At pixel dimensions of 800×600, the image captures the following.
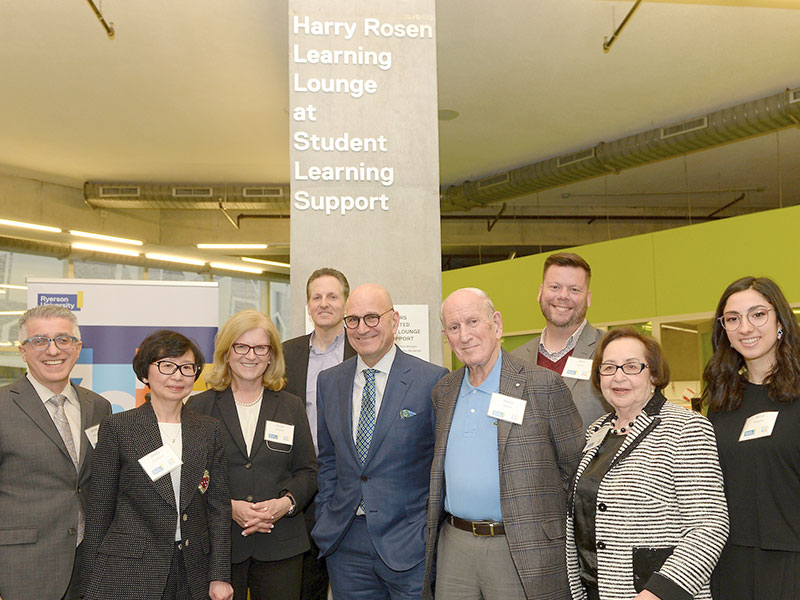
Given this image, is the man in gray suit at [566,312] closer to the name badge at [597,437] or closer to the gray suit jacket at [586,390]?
the gray suit jacket at [586,390]

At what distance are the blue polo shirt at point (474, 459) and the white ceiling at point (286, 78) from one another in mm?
4536

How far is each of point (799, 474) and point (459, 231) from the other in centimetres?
1134

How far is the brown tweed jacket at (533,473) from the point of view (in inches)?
97.6

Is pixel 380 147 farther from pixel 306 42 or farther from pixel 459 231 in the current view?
pixel 459 231

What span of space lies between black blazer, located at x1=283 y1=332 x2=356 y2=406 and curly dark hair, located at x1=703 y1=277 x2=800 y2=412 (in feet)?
5.44

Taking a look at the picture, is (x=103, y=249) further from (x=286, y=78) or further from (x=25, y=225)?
(x=286, y=78)

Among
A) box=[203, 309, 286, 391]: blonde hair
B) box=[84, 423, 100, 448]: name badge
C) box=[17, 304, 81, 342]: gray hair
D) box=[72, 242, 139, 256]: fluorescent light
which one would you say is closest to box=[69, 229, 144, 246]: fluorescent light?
box=[72, 242, 139, 256]: fluorescent light

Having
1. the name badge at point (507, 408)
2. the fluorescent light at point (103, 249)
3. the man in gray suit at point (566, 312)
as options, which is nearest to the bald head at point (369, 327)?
the name badge at point (507, 408)

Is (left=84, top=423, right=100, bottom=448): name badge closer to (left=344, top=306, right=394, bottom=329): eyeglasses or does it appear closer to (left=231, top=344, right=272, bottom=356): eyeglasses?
(left=231, top=344, right=272, bottom=356): eyeglasses

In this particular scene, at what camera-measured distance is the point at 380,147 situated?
447 cm

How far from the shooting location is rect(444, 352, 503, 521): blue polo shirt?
2566mm

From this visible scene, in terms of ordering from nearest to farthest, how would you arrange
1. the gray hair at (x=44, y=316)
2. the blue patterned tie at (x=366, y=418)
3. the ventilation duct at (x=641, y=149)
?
the blue patterned tie at (x=366, y=418) → the gray hair at (x=44, y=316) → the ventilation duct at (x=641, y=149)

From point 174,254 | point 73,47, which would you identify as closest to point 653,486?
point 73,47

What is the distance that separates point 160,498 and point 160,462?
0.44 ft
